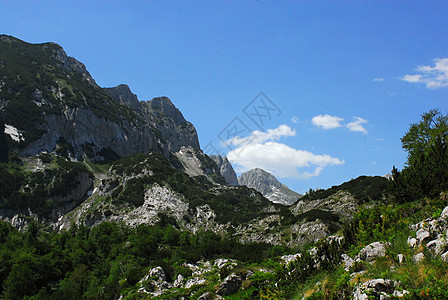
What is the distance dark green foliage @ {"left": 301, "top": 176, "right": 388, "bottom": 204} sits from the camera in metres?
63.9

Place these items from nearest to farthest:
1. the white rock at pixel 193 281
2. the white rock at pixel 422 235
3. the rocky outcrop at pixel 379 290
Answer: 1. the rocky outcrop at pixel 379 290
2. the white rock at pixel 422 235
3. the white rock at pixel 193 281

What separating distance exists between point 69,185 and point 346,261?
11131cm

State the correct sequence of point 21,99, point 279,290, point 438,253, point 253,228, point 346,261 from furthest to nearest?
point 21,99 < point 253,228 < point 279,290 < point 346,261 < point 438,253

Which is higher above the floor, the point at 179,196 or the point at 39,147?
the point at 39,147

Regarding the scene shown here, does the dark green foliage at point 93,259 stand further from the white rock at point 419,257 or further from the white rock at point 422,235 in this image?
the white rock at point 419,257

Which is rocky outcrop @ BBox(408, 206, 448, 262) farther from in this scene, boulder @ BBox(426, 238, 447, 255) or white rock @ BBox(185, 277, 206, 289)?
white rock @ BBox(185, 277, 206, 289)

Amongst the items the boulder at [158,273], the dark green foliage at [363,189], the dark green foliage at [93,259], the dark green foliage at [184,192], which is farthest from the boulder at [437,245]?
the dark green foliage at [184,192]

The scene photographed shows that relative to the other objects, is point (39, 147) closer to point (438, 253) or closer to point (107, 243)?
point (107, 243)

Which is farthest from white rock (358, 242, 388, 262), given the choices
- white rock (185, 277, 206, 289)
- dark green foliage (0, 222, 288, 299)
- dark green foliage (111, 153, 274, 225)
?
dark green foliage (111, 153, 274, 225)

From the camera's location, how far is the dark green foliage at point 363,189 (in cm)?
6388

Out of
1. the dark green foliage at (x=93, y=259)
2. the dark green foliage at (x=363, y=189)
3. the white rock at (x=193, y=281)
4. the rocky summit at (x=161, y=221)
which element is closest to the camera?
the rocky summit at (x=161, y=221)

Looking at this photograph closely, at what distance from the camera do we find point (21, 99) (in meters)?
131

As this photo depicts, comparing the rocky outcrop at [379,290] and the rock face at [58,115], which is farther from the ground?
the rock face at [58,115]

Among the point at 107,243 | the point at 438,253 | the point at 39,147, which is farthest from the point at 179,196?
the point at 438,253
